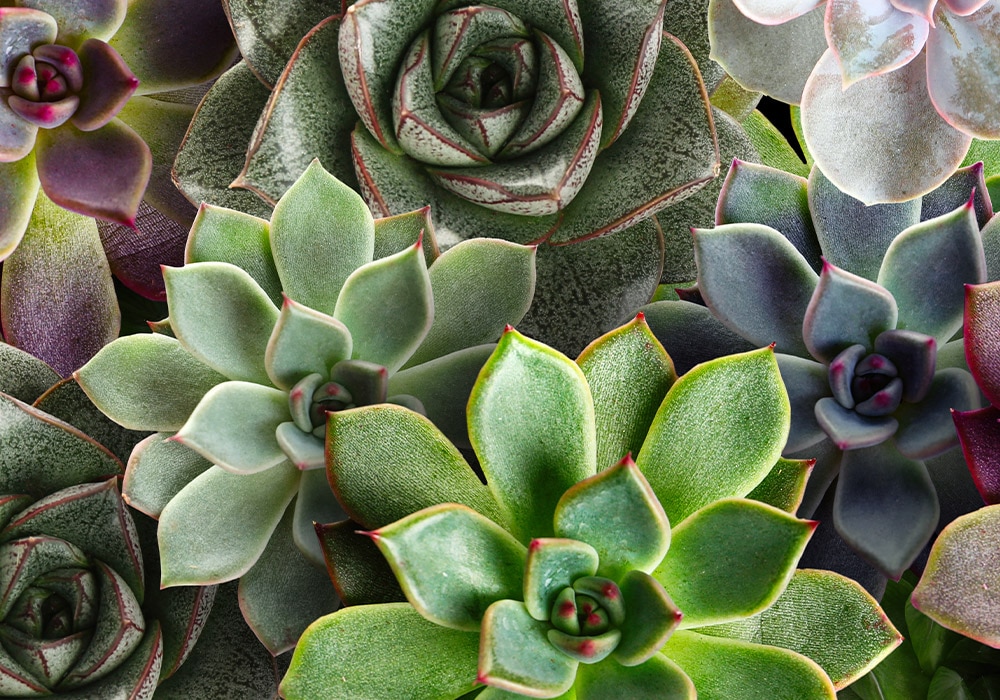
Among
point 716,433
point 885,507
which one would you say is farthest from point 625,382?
point 885,507

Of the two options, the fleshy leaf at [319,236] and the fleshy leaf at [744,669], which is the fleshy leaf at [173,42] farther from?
the fleshy leaf at [744,669]

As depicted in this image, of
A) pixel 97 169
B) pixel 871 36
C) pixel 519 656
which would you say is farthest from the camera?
pixel 97 169

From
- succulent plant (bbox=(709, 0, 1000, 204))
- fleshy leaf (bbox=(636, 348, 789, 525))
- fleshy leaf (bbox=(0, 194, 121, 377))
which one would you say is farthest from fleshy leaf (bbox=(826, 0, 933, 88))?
fleshy leaf (bbox=(0, 194, 121, 377))

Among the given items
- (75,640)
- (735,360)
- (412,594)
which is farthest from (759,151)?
(75,640)

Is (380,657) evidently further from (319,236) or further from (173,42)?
(173,42)

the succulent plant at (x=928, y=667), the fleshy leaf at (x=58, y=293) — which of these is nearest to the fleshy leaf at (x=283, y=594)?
the fleshy leaf at (x=58, y=293)

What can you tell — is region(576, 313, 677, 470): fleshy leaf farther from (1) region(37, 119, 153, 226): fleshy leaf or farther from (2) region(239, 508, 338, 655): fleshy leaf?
(1) region(37, 119, 153, 226): fleshy leaf
